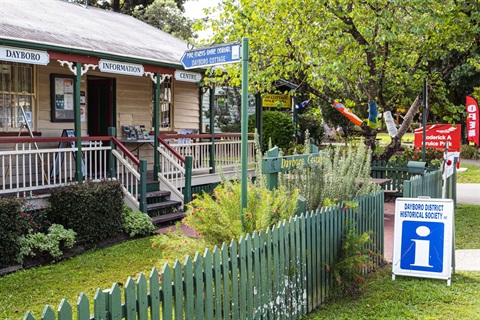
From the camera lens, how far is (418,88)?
49.0 feet

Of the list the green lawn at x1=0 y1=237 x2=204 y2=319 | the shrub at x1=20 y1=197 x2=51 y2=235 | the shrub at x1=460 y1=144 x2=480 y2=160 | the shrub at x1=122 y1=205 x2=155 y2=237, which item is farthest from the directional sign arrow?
the shrub at x1=460 y1=144 x2=480 y2=160

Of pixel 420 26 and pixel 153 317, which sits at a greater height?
pixel 420 26

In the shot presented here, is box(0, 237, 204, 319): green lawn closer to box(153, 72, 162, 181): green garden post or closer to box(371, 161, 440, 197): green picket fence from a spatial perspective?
box(153, 72, 162, 181): green garden post

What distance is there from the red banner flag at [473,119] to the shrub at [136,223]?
1982 cm

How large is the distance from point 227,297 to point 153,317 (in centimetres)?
98

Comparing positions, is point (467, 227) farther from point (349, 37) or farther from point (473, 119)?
point (473, 119)

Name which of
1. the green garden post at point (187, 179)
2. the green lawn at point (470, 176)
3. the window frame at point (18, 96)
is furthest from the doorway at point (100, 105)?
the green lawn at point (470, 176)

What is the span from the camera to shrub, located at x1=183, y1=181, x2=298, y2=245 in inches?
225

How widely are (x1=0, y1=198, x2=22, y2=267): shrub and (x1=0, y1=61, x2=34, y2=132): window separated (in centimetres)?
353

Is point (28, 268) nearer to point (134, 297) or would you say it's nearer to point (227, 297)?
point (227, 297)

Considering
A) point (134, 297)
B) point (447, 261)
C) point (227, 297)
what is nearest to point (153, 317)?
point (134, 297)

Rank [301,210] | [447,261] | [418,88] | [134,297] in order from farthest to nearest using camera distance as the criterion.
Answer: [418,88]
[447,261]
[301,210]
[134,297]

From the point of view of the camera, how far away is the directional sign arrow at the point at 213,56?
5.92 m

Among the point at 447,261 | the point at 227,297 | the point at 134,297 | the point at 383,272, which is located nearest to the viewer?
the point at 134,297
